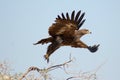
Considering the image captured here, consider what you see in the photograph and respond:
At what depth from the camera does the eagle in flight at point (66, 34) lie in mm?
7465

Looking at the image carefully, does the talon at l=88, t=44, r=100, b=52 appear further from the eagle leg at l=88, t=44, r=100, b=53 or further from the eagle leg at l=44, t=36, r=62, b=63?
the eagle leg at l=44, t=36, r=62, b=63

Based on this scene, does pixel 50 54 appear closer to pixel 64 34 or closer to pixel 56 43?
pixel 56 43

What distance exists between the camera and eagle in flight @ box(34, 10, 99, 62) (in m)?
7.46

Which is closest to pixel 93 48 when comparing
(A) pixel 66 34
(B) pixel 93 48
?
(B) pixel 93 48

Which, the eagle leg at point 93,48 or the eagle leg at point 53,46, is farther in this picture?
the eagle leg at point 93,48

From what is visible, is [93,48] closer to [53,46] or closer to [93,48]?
[93,48]

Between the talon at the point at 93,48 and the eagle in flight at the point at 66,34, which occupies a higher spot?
the eagle in flight at the point at 66,34

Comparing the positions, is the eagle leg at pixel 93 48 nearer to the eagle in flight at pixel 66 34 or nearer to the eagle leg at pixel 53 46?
the eagle in flight at pixel 66 34

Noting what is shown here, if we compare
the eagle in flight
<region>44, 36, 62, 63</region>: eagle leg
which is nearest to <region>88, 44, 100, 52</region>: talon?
the eagle in flight

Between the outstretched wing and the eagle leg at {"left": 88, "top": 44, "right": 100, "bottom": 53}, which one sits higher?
the outstretched wing

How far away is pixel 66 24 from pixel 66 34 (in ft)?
0.98

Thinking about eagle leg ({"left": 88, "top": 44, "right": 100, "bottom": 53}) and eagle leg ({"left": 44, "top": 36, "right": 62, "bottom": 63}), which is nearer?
eagle leg ({"left": 44, "top": 36, "right": 62, "bottom": 63})

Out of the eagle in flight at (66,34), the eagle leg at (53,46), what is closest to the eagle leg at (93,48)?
the eagle in flight at (66,34)

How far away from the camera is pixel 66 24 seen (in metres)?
8.05
